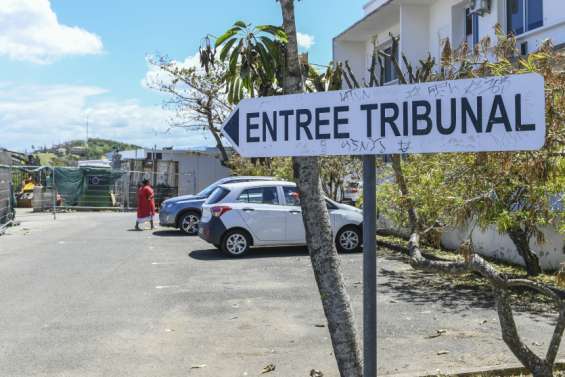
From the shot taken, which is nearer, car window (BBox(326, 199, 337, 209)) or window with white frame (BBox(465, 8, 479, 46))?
car window (BBox(326, 199, 337, 209))

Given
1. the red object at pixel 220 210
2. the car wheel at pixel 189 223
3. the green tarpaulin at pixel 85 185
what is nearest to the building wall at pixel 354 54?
the car wheel at pixel 189 223

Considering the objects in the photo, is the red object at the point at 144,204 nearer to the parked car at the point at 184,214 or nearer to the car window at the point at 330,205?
the parked car at the point at 184,214

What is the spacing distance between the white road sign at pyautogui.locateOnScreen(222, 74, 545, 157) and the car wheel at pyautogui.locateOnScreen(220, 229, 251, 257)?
10170mm

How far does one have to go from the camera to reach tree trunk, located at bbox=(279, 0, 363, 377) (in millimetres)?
3496

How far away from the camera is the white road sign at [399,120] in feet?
8.18

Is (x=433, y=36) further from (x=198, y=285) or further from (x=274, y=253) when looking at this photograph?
(x=198, y=285)

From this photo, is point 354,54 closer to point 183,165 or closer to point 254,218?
A: point 183,165

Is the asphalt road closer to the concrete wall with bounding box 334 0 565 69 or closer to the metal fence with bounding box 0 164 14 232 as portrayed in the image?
the metal fence with bounding box 0 164 14 232

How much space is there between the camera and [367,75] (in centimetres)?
2564

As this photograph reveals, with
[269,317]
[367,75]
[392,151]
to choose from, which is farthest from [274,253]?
[367,75]

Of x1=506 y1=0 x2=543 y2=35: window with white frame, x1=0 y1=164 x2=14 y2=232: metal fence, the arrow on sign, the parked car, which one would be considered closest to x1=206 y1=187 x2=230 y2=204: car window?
the parked car

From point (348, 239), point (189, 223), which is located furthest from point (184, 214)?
point (348, 239)

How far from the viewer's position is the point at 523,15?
14617mm

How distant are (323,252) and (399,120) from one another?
1.09 metres
